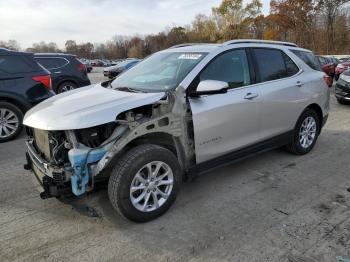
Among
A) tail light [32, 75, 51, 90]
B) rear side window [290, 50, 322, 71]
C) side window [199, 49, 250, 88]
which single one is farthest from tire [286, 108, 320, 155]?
tail light [32, 75, 51, 90]

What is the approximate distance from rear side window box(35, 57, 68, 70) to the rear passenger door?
26.7 feet

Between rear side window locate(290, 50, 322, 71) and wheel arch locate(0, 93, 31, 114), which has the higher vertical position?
rear side window locate(290, 50, 322, 71)

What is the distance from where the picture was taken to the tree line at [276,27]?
46.8 metres

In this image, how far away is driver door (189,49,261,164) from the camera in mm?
3625

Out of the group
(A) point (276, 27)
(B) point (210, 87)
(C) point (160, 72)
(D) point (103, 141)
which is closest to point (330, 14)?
(A) point (276, 27)

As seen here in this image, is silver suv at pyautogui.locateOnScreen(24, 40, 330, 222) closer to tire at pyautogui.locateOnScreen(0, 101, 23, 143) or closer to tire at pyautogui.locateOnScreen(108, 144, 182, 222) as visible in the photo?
tire at pyautogui.locateOnScreen(108, 144, 182, 222)

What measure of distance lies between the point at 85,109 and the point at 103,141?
35 centimetres

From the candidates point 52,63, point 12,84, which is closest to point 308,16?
point 52,63

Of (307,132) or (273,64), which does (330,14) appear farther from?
(273,64)

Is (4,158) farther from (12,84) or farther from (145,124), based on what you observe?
(145,124)

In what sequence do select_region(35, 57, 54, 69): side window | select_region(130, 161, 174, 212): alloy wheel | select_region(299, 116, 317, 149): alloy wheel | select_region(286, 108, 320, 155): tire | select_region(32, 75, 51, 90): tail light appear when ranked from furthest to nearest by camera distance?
select_region(35, 57, 54, 69): side window < select_region(32, 75, 51, 90): tail light < select_region(299, 116, 317, 149): alloy wheel < select_region(286, 108, 320, 155): tire < select_region(130, 161, 174, 212): alloy wheel

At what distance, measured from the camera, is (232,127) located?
3.95 metres

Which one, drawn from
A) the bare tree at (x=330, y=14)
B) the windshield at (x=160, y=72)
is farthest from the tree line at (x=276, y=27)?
the windshield at (x=160, y=72)

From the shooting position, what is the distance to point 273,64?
461 cm
